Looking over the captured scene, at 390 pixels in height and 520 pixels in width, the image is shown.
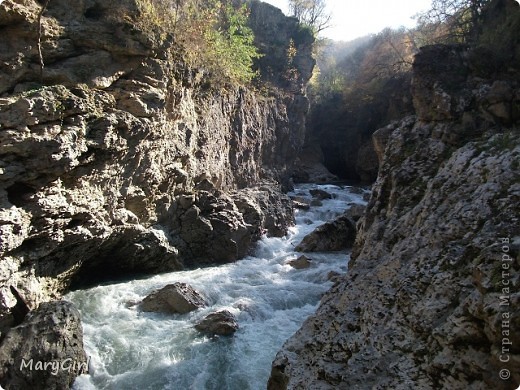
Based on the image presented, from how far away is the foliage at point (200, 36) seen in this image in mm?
13347

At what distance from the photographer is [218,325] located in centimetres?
946

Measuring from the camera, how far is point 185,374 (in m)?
7.87

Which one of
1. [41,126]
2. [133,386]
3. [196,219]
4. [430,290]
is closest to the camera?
[430,290]

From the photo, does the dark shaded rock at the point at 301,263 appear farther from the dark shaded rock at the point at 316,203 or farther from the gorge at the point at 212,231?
the dark shaded rock at the point at 316,203

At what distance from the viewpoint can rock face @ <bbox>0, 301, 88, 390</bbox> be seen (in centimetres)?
688

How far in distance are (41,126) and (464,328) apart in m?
9.36

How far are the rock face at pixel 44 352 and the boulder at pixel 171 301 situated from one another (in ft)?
7.74

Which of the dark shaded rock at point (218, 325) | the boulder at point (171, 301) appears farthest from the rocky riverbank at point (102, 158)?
the dark shaded rock at point (218, 325)

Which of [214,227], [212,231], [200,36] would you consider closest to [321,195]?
[214,227]

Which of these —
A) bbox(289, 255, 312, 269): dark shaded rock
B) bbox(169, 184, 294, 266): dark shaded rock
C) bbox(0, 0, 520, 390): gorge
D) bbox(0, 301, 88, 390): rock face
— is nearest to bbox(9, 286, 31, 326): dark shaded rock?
bbox(0, 0, 520, 390): gorge

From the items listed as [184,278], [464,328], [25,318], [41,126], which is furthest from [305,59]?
[464,328]

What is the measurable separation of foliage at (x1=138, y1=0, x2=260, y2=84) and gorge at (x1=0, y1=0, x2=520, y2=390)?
481 millimetres

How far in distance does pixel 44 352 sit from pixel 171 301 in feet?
11.9

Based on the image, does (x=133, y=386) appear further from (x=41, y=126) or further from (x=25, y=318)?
(x=41, y=126)
